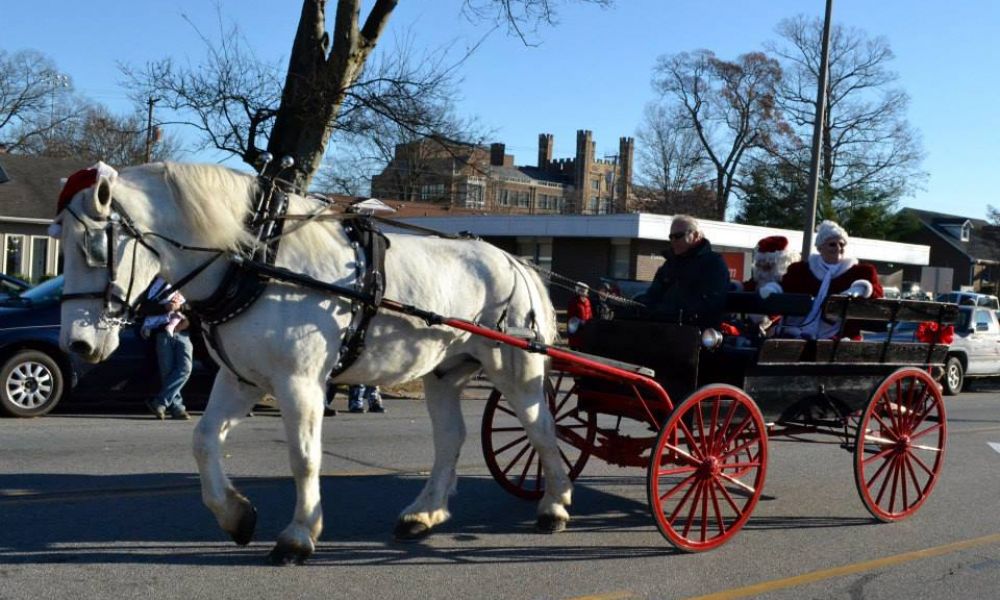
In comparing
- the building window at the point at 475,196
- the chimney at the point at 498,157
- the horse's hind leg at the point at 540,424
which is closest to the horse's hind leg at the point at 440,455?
the horse's hind leg at the point at 540,424

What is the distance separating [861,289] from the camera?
303 inches

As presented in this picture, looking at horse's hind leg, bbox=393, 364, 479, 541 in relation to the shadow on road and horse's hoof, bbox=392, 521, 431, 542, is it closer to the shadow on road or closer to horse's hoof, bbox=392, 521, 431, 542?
horse's hoof, bbox=392, 521, 431, 542

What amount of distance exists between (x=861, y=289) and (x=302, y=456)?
180 inches

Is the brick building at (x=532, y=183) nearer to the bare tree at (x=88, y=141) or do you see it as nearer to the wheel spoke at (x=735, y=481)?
the bare tree at (x=88, y=141)

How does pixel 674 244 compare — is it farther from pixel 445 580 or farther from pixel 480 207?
pixel 480 207

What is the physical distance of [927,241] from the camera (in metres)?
64.9

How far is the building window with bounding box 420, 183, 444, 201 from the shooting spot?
69.4m

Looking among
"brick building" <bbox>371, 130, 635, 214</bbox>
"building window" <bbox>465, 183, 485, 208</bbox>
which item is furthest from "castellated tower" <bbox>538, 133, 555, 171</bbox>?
"building window" <bbox>465, 183, 485, 208</bbox>

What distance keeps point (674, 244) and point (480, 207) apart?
252ft

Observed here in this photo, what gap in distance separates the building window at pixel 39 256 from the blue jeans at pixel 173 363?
86.7 feet

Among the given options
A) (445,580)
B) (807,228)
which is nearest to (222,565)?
(445,580)

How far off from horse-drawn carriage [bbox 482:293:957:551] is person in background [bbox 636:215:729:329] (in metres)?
0.24

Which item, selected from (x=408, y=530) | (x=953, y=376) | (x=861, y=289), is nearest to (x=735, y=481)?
(x=408, y=530)

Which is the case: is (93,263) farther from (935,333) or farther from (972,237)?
(972,237)
